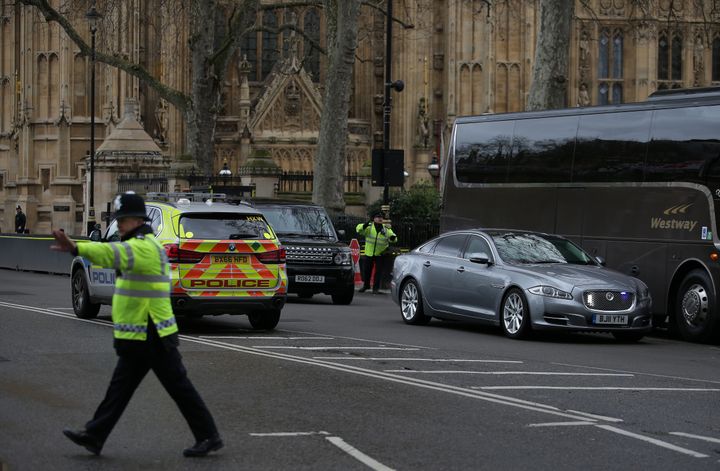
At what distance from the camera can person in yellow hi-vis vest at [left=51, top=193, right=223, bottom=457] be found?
29.6ft

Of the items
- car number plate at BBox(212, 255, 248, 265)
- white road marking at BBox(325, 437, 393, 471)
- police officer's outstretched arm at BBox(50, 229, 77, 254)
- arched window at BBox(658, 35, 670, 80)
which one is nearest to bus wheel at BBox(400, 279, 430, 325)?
car number plate at BBox(212, 255, 248, 265)

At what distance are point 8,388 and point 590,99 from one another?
50.1 m

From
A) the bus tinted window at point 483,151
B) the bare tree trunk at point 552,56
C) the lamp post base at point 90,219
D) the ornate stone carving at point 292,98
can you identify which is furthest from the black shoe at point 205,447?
the ornate stone carving at point 292,98

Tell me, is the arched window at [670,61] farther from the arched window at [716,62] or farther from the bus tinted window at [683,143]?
the bus tinted window at [683,143]

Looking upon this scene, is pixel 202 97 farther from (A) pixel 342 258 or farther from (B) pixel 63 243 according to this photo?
(B) pixel 63 243

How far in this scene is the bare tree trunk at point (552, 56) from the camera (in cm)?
2941

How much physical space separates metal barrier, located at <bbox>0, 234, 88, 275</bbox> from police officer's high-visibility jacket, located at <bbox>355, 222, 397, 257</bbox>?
31.0 ft

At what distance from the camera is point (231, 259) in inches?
684

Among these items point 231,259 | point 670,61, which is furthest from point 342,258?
point 670,61

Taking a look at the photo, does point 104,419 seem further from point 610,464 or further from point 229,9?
point 229,9

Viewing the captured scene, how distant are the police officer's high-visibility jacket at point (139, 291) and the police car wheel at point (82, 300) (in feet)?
33.1

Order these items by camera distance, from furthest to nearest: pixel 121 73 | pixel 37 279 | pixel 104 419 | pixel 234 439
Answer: pixel 121 73 < pixel 37 279 < pixel 234 439 < pixel 104 419

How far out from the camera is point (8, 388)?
39.9 feet

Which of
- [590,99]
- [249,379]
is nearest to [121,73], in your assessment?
[590,99]
